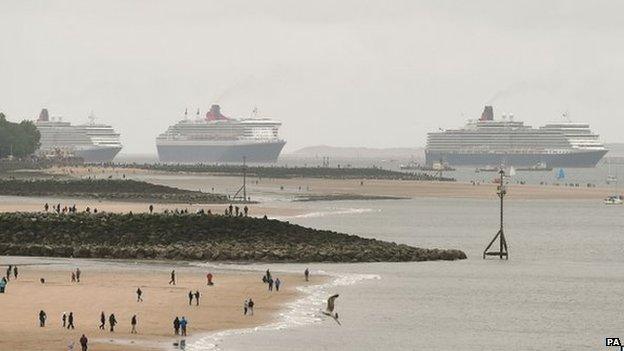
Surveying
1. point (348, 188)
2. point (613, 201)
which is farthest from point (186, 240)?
point (348, 188)

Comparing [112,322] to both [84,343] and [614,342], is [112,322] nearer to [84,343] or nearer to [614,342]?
[84,343]

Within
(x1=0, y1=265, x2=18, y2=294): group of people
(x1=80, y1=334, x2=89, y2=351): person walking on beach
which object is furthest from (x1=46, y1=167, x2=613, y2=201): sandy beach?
(x1=80, y1=334, x2=89, y2=351): person walking on beach

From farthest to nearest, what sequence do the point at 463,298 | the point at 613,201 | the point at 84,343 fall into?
the point at 613,201 → the point at 463,298 → the point at 84,343

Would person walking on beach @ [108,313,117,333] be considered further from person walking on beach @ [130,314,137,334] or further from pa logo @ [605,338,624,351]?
pa logo @ [605,338,624,351]

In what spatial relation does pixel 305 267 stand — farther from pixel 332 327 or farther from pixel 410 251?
pixel 332 327

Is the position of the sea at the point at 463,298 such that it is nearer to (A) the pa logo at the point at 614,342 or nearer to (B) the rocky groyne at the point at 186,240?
(A) the pa logo at the point at 614,342

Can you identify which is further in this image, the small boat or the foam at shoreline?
the small boat
